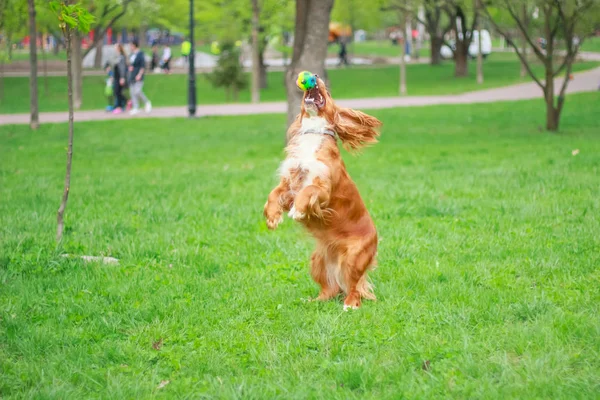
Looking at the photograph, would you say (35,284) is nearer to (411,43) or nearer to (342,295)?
(342,295)

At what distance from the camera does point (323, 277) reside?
555 centimetres

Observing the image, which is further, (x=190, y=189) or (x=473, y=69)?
(x=473, y=69)

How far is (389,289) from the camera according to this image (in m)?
5.67

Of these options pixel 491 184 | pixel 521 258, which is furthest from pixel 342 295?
pixel 491 184

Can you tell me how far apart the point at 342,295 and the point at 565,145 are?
9164 millimetres

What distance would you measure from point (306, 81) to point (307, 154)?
0.56 m

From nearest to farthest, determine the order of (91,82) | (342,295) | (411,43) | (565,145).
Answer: (342,295)
(565,145)
(91,82)
(411,43)

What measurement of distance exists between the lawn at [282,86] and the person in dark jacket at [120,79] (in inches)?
117

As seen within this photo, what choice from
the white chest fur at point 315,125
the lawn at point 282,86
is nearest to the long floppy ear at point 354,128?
the white chest fur at point 315,125

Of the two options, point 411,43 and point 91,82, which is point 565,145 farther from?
point 411,43

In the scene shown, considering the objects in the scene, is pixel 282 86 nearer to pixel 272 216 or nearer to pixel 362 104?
pixel 362 104

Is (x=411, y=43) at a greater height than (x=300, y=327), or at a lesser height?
greater

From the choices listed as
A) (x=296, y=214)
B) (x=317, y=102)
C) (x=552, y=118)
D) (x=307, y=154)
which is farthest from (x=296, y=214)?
(x=552, y=118)

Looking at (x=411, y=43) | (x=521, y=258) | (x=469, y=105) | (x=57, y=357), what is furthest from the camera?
(x=411, y=43)
